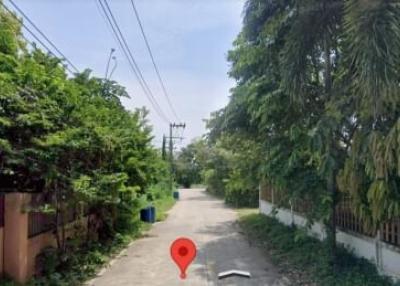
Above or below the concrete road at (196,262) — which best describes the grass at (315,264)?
above

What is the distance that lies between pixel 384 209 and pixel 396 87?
1.55 meters

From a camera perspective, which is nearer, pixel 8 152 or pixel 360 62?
pixel 360 62

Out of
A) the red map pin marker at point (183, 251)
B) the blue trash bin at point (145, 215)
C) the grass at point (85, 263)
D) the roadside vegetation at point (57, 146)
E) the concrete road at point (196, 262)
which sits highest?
the roadside vegetation at point (57, 146)

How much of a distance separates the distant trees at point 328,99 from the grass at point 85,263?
13.7ft

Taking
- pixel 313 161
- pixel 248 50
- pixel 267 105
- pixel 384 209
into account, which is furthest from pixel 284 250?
pixel 384 209

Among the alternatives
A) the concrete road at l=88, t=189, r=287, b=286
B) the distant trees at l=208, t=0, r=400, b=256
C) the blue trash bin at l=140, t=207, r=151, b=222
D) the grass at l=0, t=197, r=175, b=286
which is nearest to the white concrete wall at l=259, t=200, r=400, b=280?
the distant trees at l=208, t=0, r=400, b=256

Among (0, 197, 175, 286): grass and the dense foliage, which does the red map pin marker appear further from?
(0, 197, 175, 286): grass

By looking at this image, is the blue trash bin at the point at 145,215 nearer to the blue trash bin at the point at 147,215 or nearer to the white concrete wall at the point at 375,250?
the blue trash bin at the point at 147,215

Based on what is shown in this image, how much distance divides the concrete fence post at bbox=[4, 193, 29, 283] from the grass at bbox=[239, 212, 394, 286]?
4.88m

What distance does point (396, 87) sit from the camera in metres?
5.48

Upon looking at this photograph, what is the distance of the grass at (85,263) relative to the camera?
7.75m

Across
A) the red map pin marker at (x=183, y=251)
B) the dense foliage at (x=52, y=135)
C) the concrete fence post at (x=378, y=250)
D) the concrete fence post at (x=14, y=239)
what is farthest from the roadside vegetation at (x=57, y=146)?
the concrete fence post at (x=378, y=250)

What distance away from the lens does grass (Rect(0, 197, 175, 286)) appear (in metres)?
7.75

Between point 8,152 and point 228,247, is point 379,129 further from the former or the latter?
point 228,247
